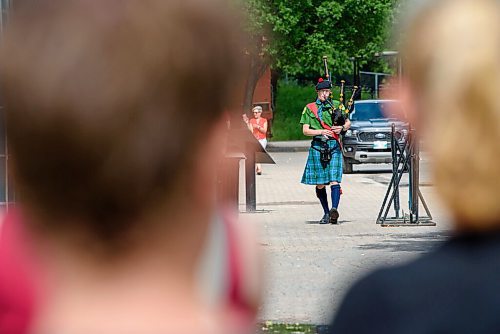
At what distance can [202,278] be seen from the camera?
182cm

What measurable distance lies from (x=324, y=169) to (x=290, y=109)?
46069 mm

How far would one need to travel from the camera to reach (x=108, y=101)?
171cm

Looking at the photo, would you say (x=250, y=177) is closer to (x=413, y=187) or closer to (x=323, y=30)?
(x=413, y=187)

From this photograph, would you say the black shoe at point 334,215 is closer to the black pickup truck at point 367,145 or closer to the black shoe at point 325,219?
the black shoe at point 325,219

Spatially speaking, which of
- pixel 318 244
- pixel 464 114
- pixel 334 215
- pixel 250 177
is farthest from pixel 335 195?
pixel 464 114

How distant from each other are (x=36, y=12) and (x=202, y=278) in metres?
0.43

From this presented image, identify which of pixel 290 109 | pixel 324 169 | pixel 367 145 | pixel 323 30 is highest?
pixel 323 30

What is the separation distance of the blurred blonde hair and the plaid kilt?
44.4ft

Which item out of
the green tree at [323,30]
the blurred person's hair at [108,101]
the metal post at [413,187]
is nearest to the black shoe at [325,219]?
the metal post at [413,187]

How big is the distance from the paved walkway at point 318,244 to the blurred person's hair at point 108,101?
1.60 feet

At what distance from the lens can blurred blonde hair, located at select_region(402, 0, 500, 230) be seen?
201 cm

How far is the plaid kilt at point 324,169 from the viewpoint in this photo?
51.3 feet

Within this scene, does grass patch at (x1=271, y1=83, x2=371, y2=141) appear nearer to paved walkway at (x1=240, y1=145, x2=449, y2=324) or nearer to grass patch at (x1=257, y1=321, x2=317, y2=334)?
paved walkway at (x1=240, y1=145, x2=449, y2=324)

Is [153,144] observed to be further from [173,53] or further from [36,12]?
[36,12]
